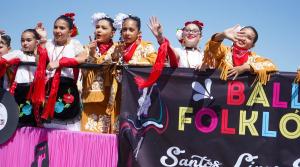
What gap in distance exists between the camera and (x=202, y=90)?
3.91 meters

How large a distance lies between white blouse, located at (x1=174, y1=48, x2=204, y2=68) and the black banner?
56 cm

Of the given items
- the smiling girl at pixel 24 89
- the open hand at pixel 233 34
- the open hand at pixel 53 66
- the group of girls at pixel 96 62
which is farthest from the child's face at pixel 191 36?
the smiling girl at pixel 24 89

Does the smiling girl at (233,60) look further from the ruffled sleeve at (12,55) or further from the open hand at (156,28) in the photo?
the ruffled sleeve at (12,55)

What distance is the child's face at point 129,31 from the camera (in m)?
4.63

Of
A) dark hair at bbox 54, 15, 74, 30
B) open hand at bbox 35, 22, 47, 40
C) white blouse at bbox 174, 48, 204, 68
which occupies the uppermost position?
dark hair at bbox 54, 15, 74, 30

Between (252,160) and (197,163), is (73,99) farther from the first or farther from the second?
(252,160)

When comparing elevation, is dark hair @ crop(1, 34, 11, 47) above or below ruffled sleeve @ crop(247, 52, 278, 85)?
above

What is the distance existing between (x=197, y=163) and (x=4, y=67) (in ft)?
7.97

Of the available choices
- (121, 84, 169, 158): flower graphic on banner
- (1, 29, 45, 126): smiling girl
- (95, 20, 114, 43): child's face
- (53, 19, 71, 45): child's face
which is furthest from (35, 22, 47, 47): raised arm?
(121, 84, 169, 158): flower graphic on banner

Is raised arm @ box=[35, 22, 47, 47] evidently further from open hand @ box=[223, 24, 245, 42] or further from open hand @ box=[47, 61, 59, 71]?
open hand @ box=[223, 24, 245, 42]

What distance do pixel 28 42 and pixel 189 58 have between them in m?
2.05

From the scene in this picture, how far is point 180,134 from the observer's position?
3898 mm

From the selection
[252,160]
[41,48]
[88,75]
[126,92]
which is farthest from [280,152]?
[41,48]

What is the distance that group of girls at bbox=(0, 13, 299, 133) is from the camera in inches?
154
